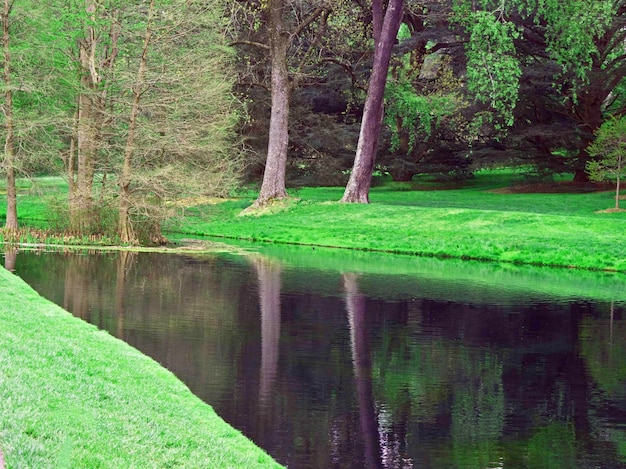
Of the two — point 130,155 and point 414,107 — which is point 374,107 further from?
point 130,155

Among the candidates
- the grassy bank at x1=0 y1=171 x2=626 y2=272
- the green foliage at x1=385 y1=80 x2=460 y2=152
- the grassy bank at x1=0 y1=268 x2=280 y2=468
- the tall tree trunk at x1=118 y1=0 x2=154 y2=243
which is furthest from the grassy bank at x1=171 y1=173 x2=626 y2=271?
the grassy bank at x1=0 y1=268 x2=280 y2=468

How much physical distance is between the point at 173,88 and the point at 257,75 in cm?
1348

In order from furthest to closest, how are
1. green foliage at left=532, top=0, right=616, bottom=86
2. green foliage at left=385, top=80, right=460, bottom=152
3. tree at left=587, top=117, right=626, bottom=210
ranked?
green foliage at left=385, top=80, right=460, bottom=152 < tree at left=587, top=117, right=626, bottom=210 < green foliage at left=532, top=0, right=616, bottom=86

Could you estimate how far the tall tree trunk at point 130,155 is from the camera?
99.5ft

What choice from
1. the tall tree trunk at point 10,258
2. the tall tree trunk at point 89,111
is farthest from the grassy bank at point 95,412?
the tall tree trunk at point 89,111

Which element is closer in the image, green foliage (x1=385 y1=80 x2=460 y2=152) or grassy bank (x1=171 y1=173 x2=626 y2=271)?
grassy bank (x1=171 y1=173 x2=626 y2=271)

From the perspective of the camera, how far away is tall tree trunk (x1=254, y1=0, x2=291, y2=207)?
40281 mm

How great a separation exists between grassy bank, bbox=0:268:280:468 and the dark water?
37.4 inches

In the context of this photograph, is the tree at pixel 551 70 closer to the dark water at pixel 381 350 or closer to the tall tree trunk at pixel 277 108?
the tall tree trunk at pixel 277 108

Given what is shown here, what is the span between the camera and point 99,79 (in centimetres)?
3384

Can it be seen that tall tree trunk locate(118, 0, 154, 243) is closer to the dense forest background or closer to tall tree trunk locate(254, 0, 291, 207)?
the dense forest background

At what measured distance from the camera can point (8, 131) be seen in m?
32.4

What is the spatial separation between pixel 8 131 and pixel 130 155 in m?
4.77

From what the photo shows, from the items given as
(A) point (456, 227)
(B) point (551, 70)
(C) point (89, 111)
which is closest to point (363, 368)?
(A) point (456, 227)
